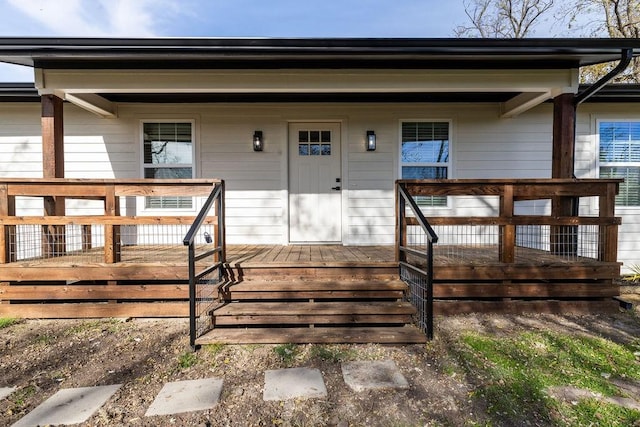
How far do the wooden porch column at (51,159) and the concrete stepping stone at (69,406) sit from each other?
89.8 inches

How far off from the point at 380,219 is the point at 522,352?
278cm

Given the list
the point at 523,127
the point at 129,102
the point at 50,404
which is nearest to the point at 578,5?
the point at 523,127

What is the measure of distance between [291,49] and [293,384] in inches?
125

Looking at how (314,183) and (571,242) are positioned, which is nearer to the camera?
(571,242)

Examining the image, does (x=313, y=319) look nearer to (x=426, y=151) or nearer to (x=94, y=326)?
(x=94, y=326)

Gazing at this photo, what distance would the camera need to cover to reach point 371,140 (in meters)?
4.92

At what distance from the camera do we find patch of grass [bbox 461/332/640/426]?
6.07 ft

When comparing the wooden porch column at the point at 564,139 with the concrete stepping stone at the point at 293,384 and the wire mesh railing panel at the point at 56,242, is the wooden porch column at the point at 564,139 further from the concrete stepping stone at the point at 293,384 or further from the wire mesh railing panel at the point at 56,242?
the wire mesh railing panel at the point at 56,242

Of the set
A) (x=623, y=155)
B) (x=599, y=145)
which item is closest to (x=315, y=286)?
(x=599, y=145)

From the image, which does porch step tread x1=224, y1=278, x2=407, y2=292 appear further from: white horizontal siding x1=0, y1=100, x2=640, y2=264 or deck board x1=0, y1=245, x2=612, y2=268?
white horizontal siding x1=0, y1=100, x2=640, y2=264

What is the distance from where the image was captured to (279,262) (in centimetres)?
331

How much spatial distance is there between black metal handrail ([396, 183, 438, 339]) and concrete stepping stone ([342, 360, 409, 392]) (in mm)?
587

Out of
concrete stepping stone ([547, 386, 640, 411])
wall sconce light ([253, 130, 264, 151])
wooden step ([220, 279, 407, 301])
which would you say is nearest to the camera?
concrete stepping stone ([547, 386, 640, 411])

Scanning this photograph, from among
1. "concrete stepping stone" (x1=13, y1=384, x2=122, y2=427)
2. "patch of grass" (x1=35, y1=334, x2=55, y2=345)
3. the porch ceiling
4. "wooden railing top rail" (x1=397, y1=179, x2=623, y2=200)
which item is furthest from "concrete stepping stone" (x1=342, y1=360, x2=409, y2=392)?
the porch ceiling
